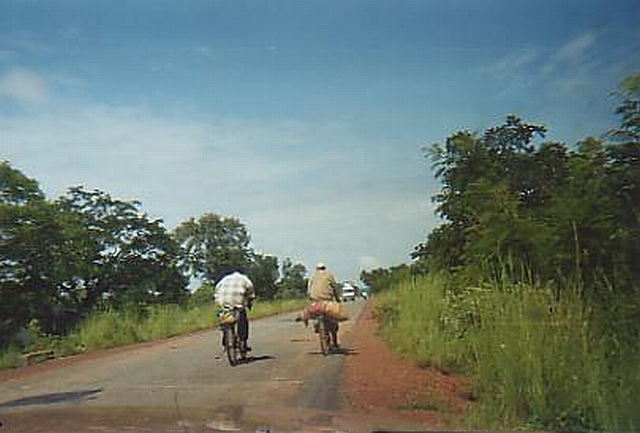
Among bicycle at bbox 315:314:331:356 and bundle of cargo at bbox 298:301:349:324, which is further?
bicycle at bbox 315:314:331:356

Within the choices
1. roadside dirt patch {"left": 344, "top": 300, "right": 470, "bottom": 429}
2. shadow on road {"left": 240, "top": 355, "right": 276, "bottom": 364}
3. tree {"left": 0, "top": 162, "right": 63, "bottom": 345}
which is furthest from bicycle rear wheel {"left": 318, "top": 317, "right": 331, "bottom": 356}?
tree {"left": 0, "top": 162, "right": 63, "bottom": 345}

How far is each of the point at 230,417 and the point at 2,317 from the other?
800 inches

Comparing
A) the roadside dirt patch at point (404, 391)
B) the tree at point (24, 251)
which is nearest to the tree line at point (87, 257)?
the tree at point (24, 251)

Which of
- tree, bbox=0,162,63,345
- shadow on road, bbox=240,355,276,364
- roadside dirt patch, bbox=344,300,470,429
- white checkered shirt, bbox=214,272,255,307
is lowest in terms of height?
roadside dirt patch, bbox=344,300,470,429

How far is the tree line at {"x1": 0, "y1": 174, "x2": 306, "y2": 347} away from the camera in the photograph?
26047 millimetres

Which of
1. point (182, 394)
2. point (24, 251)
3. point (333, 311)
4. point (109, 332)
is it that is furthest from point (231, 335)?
point (24, 251)

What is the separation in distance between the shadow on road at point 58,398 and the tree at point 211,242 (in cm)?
678

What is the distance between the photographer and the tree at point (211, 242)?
2111 centimetres

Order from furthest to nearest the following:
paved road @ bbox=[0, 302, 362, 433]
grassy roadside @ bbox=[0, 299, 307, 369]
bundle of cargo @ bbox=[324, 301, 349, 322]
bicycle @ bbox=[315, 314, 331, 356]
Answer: grassy roadside @ bbox=[0, 299, 307, 369] → bicycle @ bbox=[315, 314, 331, 356] → bundle of cargo @ bbox=[324, 301, 349, 322] → paved road @ bbox=[0, 302, 362, 433]

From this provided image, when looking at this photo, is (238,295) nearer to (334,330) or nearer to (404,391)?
(334,330)

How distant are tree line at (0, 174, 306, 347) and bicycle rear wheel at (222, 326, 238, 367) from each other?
15.4 feet

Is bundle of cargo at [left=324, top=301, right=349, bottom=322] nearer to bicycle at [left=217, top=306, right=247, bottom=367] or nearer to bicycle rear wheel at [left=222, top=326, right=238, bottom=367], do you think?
bicycle at [left=217, top=306, right=247, bottom=367]

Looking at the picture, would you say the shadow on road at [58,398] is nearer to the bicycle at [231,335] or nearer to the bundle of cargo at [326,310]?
the bicycle at [231,335]

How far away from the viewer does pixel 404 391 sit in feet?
32.6
